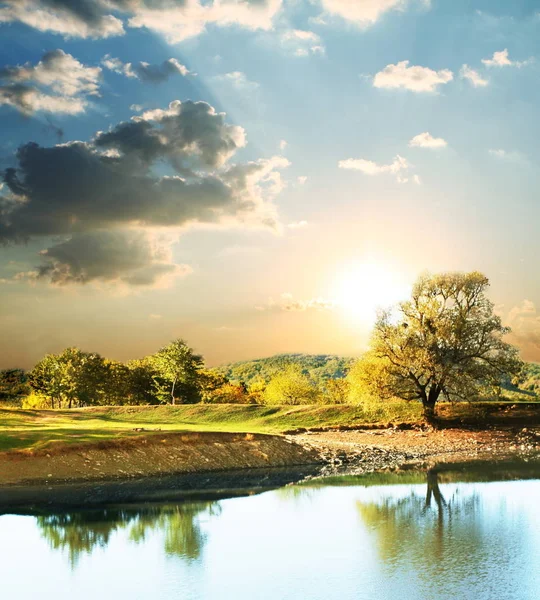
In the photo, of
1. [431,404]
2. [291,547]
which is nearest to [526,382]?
[431,404]

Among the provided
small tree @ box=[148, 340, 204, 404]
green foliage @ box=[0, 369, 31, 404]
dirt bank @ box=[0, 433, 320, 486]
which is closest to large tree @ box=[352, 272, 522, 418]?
dirt bank @ box=[0, 433, 320, 486]

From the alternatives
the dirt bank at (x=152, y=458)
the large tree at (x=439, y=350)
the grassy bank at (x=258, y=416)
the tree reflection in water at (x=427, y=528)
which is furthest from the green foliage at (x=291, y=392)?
the tree reflection in water at (x=427, y=528)

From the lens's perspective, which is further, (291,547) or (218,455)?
(218,455)

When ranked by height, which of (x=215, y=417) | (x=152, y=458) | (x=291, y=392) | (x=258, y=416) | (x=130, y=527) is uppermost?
(x=291, y=392)

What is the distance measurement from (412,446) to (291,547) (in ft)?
84.5

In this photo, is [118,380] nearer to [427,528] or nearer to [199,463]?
[199,463]

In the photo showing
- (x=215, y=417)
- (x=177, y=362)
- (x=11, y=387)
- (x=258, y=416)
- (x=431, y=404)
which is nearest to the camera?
(x=431, y=404)

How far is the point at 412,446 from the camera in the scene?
4184cm

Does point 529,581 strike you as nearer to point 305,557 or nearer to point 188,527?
point 305,557

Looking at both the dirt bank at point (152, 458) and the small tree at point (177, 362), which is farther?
the small tree at point (177, 362)

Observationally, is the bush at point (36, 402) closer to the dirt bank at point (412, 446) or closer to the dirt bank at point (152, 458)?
the dirt bank at point (412, 446)

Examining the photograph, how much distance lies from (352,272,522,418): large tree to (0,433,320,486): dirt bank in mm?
14363

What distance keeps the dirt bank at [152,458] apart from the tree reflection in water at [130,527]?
7228mm

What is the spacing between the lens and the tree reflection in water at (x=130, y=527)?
1844 centimetres
